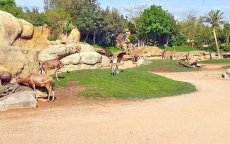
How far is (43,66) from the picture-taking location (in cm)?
2611

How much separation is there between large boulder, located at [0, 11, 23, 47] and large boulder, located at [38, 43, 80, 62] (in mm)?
4375

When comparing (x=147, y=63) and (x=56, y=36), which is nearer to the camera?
(x=147, y=63)

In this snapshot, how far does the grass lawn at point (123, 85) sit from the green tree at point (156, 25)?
64482 mm

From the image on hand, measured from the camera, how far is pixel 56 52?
3362 centimetres

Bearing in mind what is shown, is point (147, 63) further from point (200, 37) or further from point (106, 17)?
point (200, 37)

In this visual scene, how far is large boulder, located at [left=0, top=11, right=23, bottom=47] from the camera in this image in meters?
35.3

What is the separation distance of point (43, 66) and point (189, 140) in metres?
15.4

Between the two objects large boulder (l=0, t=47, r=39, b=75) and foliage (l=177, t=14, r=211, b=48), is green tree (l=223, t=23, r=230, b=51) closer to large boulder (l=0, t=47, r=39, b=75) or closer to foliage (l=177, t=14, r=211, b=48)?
foliage (l=177, t=14, r=211, b=48)

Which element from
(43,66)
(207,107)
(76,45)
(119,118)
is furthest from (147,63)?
(119,118)

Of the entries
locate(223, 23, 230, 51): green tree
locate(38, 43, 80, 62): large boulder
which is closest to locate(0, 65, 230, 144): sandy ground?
locate(38, 43, 80, 62): large boulder

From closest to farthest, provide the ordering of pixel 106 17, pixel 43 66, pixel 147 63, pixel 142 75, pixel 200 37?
1. pixel 43 66
2. pixel 142 75
3. pixel 147 63
4. pixel 106 17
5. pixel 200 37

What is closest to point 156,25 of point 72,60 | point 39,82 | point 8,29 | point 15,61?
point 8,29

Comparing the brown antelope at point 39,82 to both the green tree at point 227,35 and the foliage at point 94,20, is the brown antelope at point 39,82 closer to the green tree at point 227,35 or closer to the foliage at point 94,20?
the foliage at point 94,20

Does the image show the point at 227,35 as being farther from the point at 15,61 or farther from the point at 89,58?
the point at 15,61
